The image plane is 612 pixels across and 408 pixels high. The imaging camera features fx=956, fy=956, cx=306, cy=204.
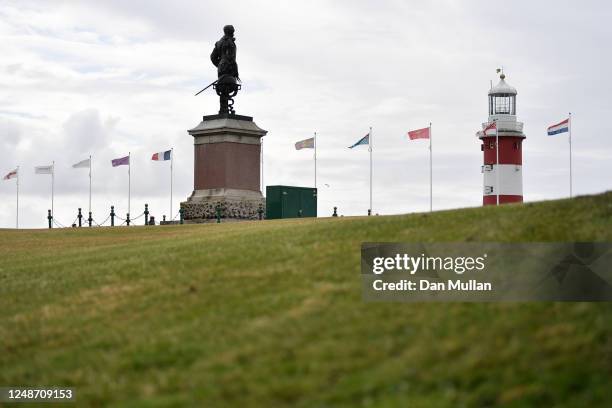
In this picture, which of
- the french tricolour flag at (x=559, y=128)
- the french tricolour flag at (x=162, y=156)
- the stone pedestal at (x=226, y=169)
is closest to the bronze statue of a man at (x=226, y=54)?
the stone pedestal at (x=226, y=169)

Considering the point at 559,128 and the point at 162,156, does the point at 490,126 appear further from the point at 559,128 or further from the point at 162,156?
the point at 162,156

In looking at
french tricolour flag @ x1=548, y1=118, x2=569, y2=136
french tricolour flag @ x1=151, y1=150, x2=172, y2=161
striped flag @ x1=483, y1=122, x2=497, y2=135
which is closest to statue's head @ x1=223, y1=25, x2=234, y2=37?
french tricolour flag @ x1=151, y1=150, x2=172, y2=161

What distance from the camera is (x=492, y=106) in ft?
212

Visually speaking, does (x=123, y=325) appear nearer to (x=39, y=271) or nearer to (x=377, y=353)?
(x=377, y=353)

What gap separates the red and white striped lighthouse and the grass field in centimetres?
3689

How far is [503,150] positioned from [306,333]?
49415mm

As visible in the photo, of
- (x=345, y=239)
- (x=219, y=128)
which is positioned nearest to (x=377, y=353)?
(x=345, y=239)

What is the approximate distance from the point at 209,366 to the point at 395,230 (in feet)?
33.2

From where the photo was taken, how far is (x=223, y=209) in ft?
182

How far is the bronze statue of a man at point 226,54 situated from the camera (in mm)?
59156

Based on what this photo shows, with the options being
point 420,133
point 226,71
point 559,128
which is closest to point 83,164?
point 226,71

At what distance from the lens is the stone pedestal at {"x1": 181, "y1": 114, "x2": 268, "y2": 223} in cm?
5625

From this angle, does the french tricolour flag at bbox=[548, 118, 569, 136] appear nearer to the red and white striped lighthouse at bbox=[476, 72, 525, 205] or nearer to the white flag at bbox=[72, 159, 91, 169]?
the red and white striped lighthouse at bbox=[476, 72, 525, 205]

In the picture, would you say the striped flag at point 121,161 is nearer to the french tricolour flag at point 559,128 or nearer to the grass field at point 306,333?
the french tricolour flag at point 559,128
